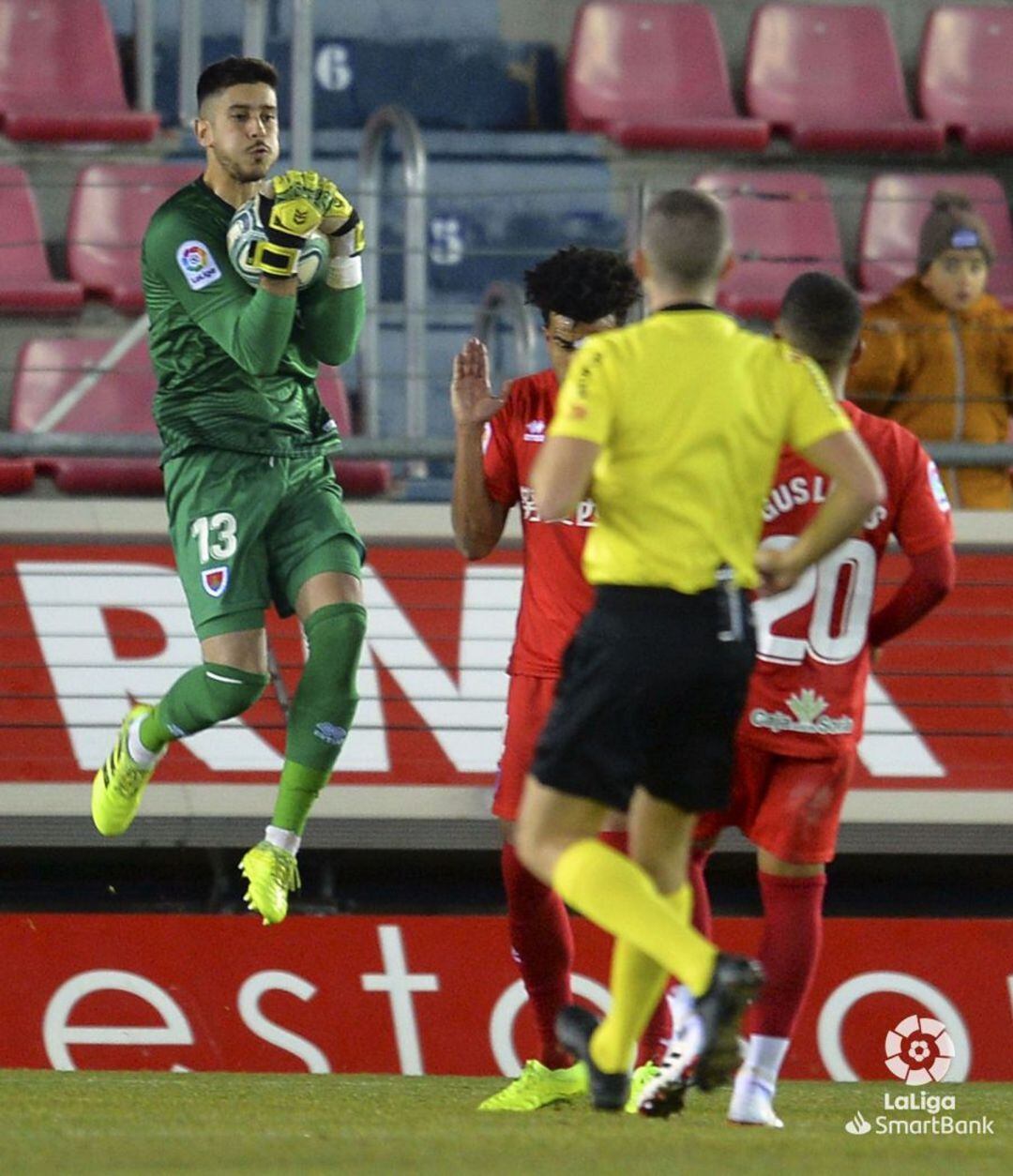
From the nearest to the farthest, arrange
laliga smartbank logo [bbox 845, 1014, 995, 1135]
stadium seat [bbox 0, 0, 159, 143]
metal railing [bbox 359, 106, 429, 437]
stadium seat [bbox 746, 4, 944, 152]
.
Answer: laliga smartbank logo [bbox 845, 1014, 995, 1135] → metal railing [bbox 359, 106, 429, 437] → stadium seat [bbox 0, 0, 159, 143] → stadium seat [bbox 746, 4, 944, 152]

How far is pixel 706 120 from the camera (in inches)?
398

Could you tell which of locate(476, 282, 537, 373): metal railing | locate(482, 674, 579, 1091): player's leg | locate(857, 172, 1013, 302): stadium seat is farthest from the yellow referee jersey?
locate(857, 172, 1013, 302): stadium seat

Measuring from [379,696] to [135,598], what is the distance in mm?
851

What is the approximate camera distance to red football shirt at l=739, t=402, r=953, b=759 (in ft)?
16.8

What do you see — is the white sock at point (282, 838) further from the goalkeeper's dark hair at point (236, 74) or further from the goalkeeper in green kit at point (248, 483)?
the goalkeeper's dark hair at point (236, 74)

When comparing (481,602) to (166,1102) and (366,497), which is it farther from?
(166,1102)

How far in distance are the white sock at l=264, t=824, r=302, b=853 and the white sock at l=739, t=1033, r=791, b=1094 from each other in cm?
127

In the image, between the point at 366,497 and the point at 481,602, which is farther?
the point at 366,497

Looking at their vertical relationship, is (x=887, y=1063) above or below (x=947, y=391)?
below

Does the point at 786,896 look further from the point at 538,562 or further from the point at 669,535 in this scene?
the point at 669,535

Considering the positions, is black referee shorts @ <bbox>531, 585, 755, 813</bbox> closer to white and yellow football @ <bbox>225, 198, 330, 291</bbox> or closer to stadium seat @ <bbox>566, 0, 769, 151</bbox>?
white and yellow football @ <bbox>225, 198, 330, 291</bbox>

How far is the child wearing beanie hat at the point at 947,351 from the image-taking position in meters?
8.09

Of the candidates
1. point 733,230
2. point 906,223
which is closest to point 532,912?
point 733,230

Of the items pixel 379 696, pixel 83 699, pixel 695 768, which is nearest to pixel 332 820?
pixel 379 696
